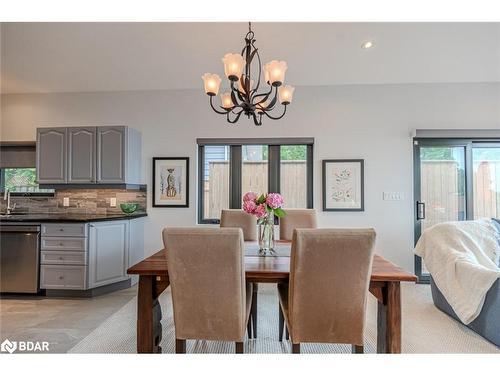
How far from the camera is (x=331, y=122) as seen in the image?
11.4 ft

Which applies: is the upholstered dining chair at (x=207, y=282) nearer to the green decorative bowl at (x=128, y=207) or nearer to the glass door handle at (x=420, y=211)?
the green decorative bowl at (x=128, y=207)

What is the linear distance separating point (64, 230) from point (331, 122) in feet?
11.7

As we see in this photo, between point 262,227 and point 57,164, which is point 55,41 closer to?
point 57,164

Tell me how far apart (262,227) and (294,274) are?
0.66 metres

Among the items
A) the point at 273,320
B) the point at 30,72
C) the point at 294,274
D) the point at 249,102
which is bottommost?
the point at 273,320

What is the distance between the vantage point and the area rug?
1937 millimetres

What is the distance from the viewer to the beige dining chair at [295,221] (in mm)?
2598

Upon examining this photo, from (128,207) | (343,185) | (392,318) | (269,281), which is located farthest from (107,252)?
(343,185)

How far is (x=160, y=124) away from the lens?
3.61m

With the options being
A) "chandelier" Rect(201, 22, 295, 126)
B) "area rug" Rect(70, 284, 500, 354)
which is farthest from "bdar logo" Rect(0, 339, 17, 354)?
"chandelier" Rect(201, 22, 295, 126)

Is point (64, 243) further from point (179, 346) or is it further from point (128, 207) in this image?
point (179, 346)

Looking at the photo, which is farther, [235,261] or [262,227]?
[262,227]
